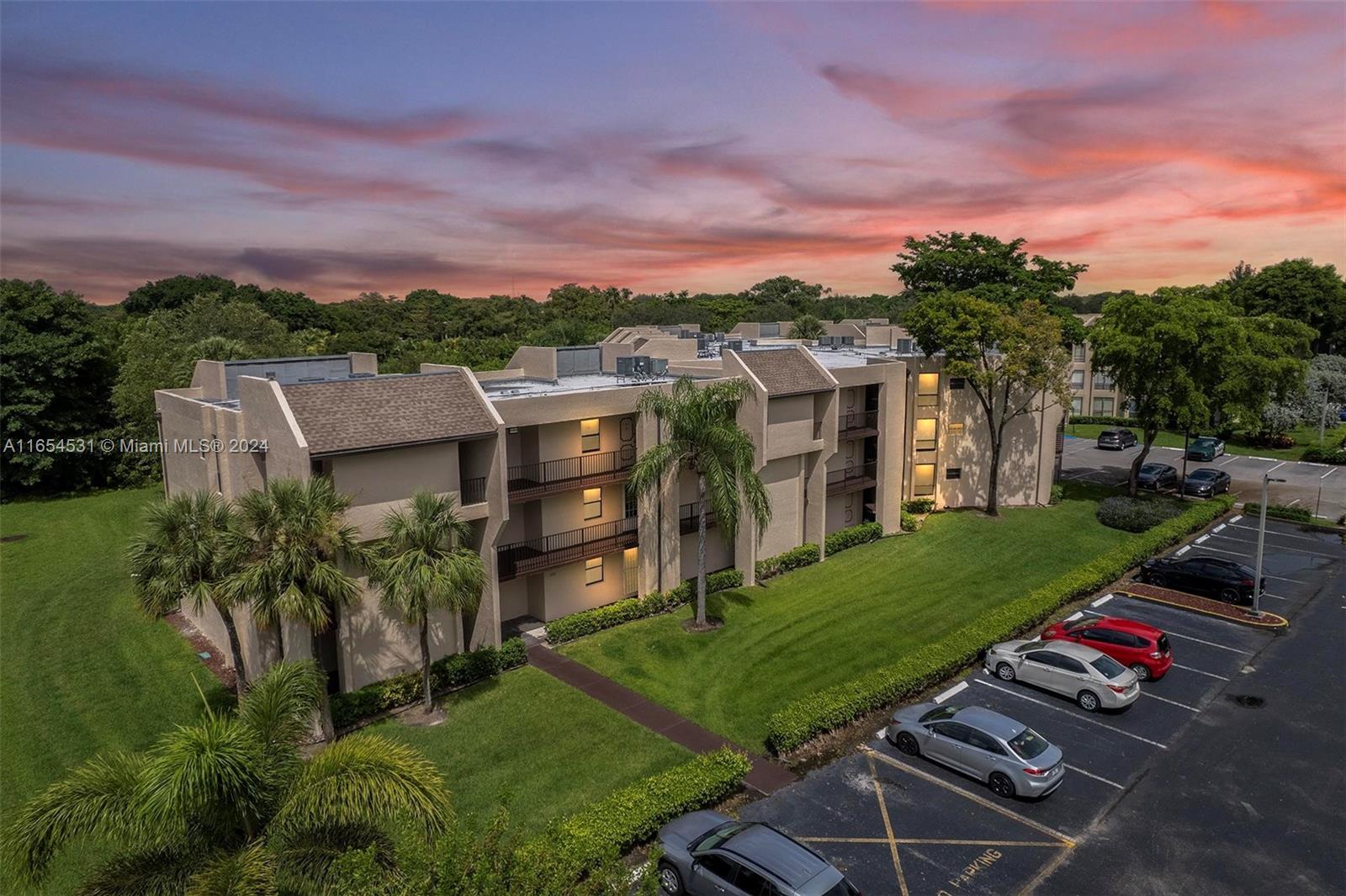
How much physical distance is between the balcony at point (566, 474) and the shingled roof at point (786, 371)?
715cm

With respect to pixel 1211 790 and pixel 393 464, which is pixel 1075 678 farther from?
pixel 393 464

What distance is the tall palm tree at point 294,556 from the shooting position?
20.2 m

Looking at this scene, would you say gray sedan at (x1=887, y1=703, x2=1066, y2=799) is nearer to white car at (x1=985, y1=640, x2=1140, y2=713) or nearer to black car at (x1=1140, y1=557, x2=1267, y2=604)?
white car at (x1=985, y1=640, x2=1140, y2=713)

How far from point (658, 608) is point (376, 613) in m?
11.2

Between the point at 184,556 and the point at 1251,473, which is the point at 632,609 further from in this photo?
the point at 1251,473

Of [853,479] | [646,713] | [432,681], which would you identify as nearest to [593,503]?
[432,681]

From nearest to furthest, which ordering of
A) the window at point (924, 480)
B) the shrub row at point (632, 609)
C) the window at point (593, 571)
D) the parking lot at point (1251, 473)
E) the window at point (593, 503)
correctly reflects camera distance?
1. the shrub row at point (632, 609)
2. the window at point (593, 503)
3. the window at point (593, 571)
4. the window at point (924, 480)
5. the parking lot at point (1251, 473)

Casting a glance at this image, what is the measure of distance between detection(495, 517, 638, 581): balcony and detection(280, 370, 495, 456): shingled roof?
5108 mm

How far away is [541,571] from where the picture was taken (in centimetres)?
3017

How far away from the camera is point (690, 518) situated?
34.9 meters

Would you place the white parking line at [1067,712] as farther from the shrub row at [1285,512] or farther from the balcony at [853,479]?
the shrub row at [1285,512]

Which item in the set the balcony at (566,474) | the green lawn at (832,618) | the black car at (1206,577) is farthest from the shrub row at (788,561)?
Result: the black car at (1206,577)

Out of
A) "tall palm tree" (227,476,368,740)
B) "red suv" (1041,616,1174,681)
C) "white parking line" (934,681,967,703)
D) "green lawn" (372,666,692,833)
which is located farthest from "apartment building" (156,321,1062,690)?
"red suv" (1041,616,1174,681)

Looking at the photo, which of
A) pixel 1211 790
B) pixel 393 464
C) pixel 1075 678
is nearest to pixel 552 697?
pixel 393 464
